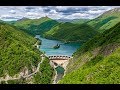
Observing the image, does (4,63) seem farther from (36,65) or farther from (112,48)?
(112,48)

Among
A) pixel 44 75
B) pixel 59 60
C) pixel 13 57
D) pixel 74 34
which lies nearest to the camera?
pixel 44 75

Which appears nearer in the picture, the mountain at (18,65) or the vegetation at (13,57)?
the mountain at (18,65)

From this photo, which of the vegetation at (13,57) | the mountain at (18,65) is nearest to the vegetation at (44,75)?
the mountain at (18,65)

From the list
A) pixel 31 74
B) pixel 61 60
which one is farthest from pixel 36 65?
pixel 61 60

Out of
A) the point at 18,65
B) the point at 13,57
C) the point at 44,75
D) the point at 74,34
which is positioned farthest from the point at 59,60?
the point at 74,34

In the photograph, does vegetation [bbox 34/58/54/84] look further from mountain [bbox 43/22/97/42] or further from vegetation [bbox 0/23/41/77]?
mountain [bbox 43/22/97/42]

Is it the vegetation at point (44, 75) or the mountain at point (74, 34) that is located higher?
the vegetation at point (44, 75)

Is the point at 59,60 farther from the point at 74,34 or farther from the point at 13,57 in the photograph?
the point at 74,34

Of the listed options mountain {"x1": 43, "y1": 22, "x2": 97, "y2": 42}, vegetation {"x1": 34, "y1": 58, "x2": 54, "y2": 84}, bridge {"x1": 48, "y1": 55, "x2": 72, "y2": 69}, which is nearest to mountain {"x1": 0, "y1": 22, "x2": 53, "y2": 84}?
vegetation {"x1": 34, "y1": 58, "x2": 54, "y2": 84}

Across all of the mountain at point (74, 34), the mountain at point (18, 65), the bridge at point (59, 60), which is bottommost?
the mountain at point (74, 34)

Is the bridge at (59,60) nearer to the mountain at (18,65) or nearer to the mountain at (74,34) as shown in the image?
the mountain at (18,65)

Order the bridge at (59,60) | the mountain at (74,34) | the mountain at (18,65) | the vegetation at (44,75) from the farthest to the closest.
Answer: the mountain at (74,34), the bridge at (59,60), the vegetation at (44,75), the mountain at (18,65)
